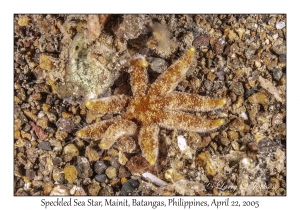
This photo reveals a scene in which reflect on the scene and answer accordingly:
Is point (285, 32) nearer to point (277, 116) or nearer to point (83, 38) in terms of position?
point (277, 116)

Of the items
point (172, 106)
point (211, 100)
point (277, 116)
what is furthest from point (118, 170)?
point (277, 116)

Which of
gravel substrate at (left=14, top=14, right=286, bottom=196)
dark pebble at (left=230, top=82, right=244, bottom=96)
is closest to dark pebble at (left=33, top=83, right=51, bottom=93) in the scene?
gravel substrate at (left=14, top=14, right=286, bottom=196)

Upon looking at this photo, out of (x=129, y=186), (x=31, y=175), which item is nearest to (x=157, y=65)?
(x=129, y=186)

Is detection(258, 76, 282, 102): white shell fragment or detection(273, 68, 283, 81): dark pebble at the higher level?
detection(273, 68, 283, 81): dark pebble

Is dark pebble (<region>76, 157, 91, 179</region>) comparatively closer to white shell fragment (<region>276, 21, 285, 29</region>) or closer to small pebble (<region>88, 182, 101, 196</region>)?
small pebble (<region>88, 182, 101, 196</region>)

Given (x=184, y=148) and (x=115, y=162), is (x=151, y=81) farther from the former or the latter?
(x=115, y=162)

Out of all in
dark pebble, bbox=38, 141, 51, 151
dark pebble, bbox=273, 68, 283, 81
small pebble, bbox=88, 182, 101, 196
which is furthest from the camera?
dark pebble, bbox=273, 68, 283, 81
